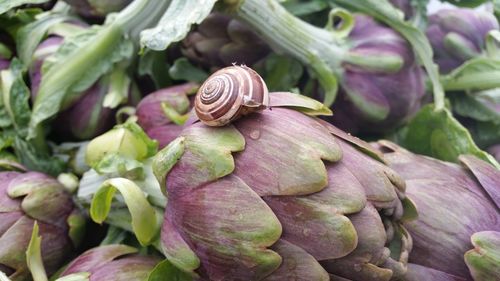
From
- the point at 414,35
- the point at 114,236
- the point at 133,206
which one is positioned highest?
the point at 414,35

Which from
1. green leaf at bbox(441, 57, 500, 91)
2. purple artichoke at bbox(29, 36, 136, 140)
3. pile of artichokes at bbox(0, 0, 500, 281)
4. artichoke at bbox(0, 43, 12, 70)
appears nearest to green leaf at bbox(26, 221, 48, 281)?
pile of artichokes at bbox(0, 0, 500, 281)

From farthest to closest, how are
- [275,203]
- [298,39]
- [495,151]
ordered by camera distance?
[495,151], [298,39], [275,203]

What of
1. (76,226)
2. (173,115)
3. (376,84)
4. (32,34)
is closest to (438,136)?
(376,84)

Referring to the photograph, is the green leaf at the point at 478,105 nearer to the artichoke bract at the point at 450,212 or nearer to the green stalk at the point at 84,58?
the artichoke bract at the point at 450,212

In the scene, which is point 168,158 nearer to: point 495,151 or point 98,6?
point 98,6

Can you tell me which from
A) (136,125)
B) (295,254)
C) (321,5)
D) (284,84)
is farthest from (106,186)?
(321,5)

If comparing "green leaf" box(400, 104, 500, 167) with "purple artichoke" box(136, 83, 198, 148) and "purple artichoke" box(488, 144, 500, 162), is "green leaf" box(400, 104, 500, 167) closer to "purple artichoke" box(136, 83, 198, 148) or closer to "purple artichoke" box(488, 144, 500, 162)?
"purple artichoke" box(488, 144, 500, 162)

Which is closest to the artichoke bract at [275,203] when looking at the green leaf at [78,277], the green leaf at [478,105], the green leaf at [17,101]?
the green leaf at [78,277]
